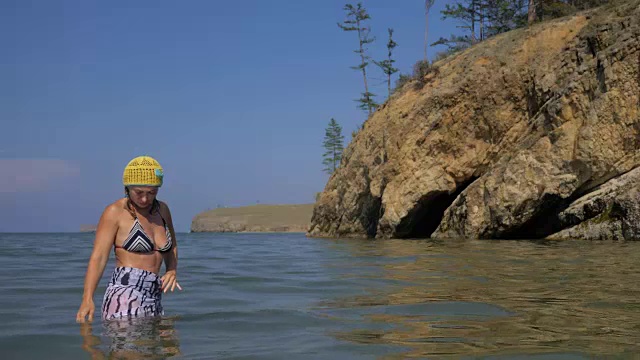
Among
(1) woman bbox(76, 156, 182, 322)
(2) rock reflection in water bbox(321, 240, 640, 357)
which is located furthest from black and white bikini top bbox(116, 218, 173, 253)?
(2) rock reflection in water bbox(321, 240, 640, 357)

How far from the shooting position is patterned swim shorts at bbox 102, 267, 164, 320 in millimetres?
4902

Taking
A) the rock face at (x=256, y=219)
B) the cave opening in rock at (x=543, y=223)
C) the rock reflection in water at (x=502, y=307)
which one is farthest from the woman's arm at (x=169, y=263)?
the rock face at (x=256, y=219)

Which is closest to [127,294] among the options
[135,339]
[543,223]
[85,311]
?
[85,311]

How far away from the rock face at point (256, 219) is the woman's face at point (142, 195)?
53620 mm

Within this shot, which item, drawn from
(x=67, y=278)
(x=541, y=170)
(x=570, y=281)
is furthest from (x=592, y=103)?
(x=67, y=278)

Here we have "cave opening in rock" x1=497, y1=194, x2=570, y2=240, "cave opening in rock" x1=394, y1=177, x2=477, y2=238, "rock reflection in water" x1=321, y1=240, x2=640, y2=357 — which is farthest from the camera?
"cave opening in rock" x1=394, y1=177, x2=477, y2=238

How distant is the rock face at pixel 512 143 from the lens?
1659cm

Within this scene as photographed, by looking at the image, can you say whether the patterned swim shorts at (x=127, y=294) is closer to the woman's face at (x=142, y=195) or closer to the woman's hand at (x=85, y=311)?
the woman's hand at (x=85, y=311)

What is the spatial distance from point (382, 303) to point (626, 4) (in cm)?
1782

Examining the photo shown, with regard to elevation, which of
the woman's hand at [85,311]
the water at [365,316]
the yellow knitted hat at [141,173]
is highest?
the yellow knitted hat at [141,173]

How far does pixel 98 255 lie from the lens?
4.68 m

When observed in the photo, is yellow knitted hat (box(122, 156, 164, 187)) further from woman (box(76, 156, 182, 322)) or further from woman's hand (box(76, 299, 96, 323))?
woman's hand (box(76, 299, 96, 323))

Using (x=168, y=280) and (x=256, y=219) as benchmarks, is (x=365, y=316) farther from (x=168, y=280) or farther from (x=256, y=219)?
(x=256, y=219)

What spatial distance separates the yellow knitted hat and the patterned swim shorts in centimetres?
75
